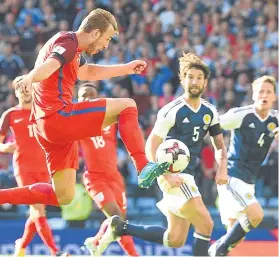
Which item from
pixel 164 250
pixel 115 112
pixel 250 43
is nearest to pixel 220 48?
pixel 250 43

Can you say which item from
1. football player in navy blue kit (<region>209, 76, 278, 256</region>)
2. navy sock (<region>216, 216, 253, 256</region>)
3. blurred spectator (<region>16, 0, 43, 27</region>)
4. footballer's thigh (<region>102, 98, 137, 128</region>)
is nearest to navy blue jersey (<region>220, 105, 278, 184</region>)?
football player in navy blue kit (<region>209, 76, 278, 256</region>)

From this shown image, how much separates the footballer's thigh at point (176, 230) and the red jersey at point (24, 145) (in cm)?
257

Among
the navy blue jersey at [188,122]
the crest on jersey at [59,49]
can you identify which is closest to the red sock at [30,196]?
the navy blue jersey at [188,122]

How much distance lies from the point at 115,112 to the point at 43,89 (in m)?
0.66

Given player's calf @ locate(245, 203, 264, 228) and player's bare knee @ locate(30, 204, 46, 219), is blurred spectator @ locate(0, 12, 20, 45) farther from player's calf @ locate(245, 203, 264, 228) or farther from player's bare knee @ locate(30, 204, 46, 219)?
player's calf @ locate(245, 203, 264, 228)

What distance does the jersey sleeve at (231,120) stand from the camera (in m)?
10.0

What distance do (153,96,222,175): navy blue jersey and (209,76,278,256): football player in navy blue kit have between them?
83 centimetres

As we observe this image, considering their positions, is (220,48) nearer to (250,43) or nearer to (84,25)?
(250,43)

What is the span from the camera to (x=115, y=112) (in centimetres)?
782

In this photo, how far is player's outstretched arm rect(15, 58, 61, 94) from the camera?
6879 mm

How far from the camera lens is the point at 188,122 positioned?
911 centimetres

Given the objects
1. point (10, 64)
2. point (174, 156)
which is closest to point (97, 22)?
point (174, 156)

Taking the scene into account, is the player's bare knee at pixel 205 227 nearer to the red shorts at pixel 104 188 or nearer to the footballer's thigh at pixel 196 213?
the footballer's thigh at pixel 196 213

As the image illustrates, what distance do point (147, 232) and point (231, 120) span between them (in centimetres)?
171
